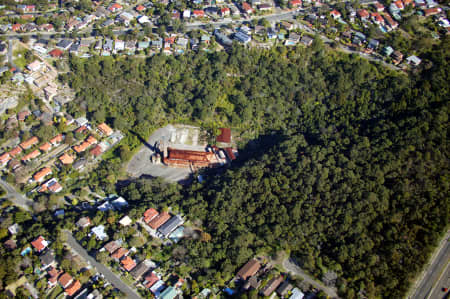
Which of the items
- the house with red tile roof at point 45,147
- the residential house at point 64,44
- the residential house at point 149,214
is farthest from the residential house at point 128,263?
the residential house at point 64,44

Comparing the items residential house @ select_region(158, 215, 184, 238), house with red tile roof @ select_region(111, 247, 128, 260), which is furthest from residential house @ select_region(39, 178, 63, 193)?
residential house @ select_region(158, 215, 184, 238)

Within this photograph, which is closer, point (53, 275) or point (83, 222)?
point (53, 275)

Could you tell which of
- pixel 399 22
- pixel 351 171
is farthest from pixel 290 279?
pixel 399 22

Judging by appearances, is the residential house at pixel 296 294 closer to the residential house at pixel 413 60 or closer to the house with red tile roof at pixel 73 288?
the house with red tile roof at pixel 73 288

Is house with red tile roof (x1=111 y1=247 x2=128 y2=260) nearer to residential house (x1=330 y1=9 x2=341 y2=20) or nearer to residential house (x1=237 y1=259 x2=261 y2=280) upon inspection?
residential house (x1=237 y1=259 x2=261 y2=280)

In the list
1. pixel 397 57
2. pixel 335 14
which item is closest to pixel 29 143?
pixel 335 14

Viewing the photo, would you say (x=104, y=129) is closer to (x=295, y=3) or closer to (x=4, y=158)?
(x=4, y=158)
